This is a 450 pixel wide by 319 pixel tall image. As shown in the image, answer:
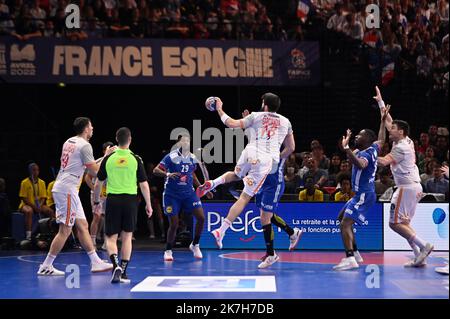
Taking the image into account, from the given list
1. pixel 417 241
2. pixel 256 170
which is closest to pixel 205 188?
pixel 256 170

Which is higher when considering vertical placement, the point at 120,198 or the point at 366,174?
the point at 366,174

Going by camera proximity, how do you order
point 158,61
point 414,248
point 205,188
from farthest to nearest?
point 158,61, point 414,248, point 205,188

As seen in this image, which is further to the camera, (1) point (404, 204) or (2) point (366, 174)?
(1) point (404, 204)

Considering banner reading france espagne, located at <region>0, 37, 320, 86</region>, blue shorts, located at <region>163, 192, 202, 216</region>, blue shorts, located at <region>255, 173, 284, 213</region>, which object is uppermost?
banner reading france espagne, located at <region>0, 37, 320, 86</region>

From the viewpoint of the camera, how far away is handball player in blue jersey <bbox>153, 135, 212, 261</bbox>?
511 inches

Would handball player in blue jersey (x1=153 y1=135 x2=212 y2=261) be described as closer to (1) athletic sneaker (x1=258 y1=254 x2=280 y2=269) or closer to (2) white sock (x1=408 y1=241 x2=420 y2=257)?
(1) athletic sneaker (x1=258 y1=254 x2=280 y2=269)

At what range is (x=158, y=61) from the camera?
17781mm

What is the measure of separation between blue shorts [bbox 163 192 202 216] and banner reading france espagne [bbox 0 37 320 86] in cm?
514

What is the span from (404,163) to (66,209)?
→ 5.12 m

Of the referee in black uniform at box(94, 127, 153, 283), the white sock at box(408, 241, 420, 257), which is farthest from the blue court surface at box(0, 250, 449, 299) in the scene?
→ the referee in black uniform at box(94, 127, 153, 283)

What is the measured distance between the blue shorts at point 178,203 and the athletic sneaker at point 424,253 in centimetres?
394

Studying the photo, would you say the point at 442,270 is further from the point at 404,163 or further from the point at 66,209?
the point at 66,209

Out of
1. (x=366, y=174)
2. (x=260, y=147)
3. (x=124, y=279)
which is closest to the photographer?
(x=124, y=279)

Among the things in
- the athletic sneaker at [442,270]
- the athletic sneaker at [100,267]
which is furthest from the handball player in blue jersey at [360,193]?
the athletic sneaker at [100,267]
